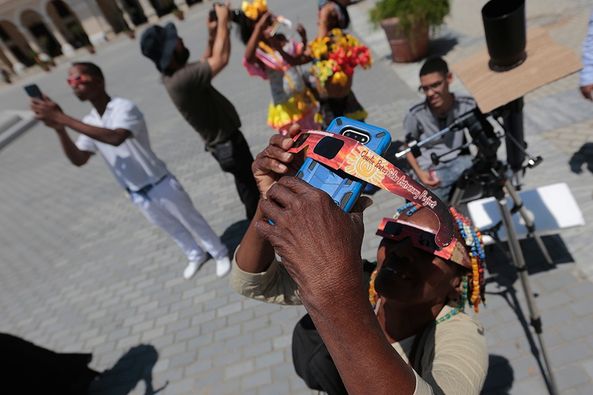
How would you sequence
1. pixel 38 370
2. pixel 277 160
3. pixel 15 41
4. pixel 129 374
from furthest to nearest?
pixel 15 41 → pixel 129 374 → pixel 38 370 → pixel 277 160

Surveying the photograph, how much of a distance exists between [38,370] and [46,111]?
2352 millimetres

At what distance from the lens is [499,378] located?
2844mm

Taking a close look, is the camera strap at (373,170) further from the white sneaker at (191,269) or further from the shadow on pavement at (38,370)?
the white sneaker at (191,269)

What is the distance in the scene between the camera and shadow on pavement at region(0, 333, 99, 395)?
3.32m

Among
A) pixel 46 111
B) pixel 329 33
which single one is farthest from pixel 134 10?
pixel 46 111

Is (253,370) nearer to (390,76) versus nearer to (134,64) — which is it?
(390,76)

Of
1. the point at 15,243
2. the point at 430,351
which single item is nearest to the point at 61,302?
the point at 15,243

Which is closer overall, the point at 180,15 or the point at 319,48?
the point at 319,48

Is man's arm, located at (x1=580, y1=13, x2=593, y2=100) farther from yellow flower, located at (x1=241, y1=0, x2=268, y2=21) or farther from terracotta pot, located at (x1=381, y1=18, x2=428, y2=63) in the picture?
terracotta pot, located at (x1=381, y1=18, x2=428, y2=63)

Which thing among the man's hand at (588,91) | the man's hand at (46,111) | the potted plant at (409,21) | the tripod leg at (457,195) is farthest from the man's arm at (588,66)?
the potted plant at (409,21)

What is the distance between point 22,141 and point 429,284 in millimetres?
16451

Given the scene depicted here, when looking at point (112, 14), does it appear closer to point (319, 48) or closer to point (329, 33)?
point (329, 33)

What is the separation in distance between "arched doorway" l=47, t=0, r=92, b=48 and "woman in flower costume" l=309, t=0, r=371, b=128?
3452 centimetres

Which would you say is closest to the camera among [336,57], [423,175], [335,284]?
[335,284]
